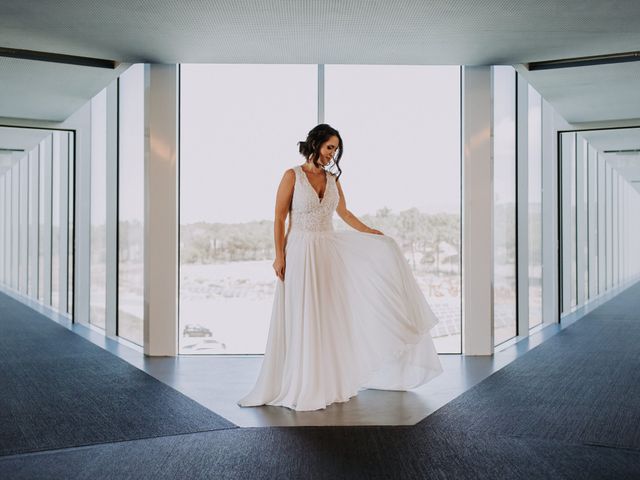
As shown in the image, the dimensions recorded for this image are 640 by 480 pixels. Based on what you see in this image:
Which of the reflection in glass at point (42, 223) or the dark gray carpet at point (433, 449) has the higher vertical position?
the reflection in glass at point (42, 223)

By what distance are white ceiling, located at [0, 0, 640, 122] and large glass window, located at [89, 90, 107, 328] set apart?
52.1 inches

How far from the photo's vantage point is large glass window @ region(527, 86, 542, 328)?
7410mm

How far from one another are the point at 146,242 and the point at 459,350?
3077mm

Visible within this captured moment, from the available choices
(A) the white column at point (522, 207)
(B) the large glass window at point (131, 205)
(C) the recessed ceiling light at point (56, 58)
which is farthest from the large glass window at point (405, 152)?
(C) the recessed ceiling light at point (56, 58)

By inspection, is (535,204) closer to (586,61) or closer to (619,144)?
(586,61)

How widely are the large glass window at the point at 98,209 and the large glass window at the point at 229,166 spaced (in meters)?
1.73

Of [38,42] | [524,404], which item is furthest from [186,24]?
[524,404]

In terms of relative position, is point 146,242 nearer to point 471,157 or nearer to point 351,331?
point 351,331

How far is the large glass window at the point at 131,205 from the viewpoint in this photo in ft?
21.0

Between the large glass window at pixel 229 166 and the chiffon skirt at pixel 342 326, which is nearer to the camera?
the chiffon skirt at pixel 342 326

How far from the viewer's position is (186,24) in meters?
4.60

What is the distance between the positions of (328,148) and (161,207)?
2.07 metres

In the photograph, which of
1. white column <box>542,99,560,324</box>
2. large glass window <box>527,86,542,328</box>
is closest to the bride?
large glass window <box>527,86,542,328</box>

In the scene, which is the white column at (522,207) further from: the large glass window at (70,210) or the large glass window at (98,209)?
the large glass window at (70,210)
